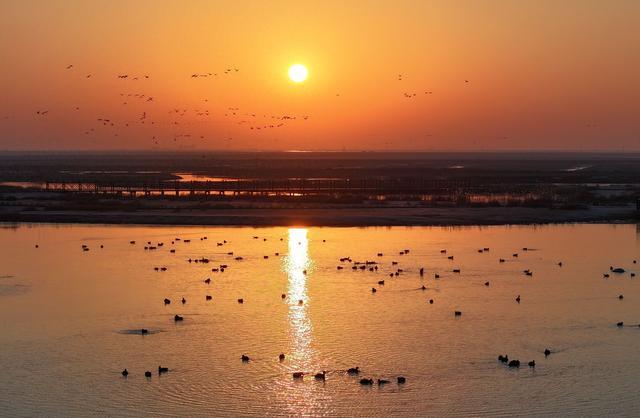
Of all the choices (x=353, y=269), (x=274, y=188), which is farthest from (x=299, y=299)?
(x=274, y=188)

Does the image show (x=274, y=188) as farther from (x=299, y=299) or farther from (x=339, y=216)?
(x=299, y=299)

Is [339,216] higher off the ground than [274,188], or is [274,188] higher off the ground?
[274,188]

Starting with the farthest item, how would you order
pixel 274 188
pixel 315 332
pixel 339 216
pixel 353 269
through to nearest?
pixel 274 188 → pixel 339 216 → pixel 353 269 → pixel 315 332

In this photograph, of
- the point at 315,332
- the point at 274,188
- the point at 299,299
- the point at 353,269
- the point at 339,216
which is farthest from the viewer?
the point at 274,188

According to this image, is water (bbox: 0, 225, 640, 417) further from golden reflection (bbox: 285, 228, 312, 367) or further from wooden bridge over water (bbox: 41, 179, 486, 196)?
wooden bridge over water (bbox: 41, 179, 486, 196)

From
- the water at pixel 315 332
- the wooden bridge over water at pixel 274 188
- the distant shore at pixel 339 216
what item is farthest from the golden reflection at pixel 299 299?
the wooden bridge over water at pixel 274 188

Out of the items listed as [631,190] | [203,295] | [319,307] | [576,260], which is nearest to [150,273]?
[203,295]

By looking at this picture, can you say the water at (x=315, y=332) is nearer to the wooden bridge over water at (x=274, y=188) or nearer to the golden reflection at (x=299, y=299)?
the golden reflection at (x=299, y=299)

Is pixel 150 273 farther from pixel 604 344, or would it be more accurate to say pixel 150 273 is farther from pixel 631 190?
pixel 631 190
